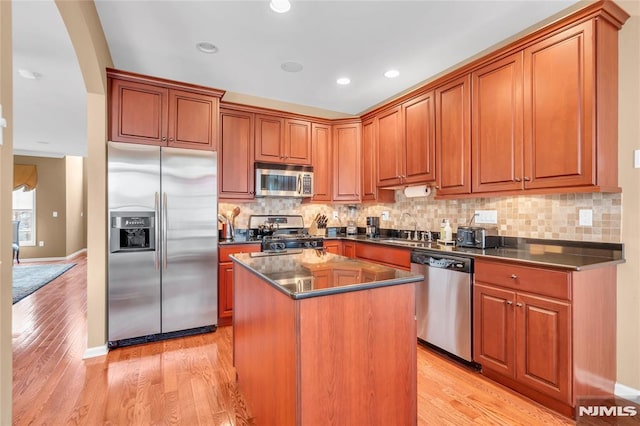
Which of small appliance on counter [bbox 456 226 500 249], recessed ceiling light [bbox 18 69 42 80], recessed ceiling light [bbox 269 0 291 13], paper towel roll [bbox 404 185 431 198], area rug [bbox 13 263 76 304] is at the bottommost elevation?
area rug [bbox 13 263 76 304]

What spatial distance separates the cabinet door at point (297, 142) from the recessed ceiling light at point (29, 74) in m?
2.74

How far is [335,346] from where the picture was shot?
1.35 meters

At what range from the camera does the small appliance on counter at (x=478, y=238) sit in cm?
273

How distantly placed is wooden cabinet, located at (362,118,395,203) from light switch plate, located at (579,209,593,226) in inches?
82.0

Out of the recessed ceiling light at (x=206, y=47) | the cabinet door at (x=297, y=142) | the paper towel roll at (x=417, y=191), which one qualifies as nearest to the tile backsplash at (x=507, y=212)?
the paper towel roll at (x=417, y=191)

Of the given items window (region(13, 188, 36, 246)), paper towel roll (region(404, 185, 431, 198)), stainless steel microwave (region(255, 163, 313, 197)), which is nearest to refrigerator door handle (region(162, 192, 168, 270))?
stainless steel microwave (region(255, 163, 313, 197))

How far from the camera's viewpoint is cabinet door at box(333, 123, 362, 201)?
4332mm

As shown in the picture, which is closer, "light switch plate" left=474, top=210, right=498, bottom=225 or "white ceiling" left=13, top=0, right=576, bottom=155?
"white ceiling" left=13, top=0, right=576, bottom=155

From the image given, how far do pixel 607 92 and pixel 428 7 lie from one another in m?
1.29

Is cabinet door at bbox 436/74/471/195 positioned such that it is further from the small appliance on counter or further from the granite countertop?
the granite countertop

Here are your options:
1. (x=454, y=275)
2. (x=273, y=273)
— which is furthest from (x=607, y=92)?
(x=273, y=273)

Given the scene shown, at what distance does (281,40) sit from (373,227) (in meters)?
2.55

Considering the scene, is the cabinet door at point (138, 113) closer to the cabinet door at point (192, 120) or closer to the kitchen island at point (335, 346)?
the cabinet door at point (192, 120)

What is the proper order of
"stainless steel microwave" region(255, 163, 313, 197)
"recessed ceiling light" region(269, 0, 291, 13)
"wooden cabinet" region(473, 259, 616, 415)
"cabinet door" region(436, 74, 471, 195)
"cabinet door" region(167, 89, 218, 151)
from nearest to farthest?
"wooden cabinet" region(473, 259, 616, 415) < "recessed ceiling light" region(269, 0, 291, 13) < "cabinet door" region(436, 74, 471, 195) < "cabinet door" region(167, 89, 218, 151) < "stainless steel microwave" region(255, 163, 313, 197)
